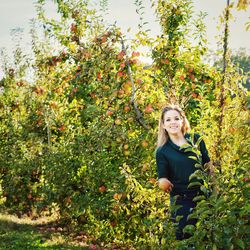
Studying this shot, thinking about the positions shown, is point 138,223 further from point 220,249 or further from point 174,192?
point 220,249

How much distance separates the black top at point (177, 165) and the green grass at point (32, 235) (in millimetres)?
2955

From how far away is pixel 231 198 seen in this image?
2176 mm

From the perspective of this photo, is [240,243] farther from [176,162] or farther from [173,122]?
[173,122]

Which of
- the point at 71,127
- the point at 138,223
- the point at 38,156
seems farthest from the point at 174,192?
the point at 38,156

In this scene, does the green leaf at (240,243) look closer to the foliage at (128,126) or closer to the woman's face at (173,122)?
the foliage at (128,126)

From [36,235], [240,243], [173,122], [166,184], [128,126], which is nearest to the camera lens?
[240,243]

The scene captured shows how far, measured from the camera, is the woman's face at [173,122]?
3.32m

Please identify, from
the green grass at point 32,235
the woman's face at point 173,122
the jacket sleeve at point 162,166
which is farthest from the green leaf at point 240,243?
the green grass at point 32,235

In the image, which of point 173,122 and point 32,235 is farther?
point 32,235

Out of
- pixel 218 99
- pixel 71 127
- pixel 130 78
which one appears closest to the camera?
pixel 218 99

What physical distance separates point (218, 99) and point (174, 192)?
1.27 metres

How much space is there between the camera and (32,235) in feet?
21.4

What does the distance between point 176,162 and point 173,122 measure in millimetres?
330

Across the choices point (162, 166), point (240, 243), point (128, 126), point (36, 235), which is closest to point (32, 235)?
point (36, 235)
